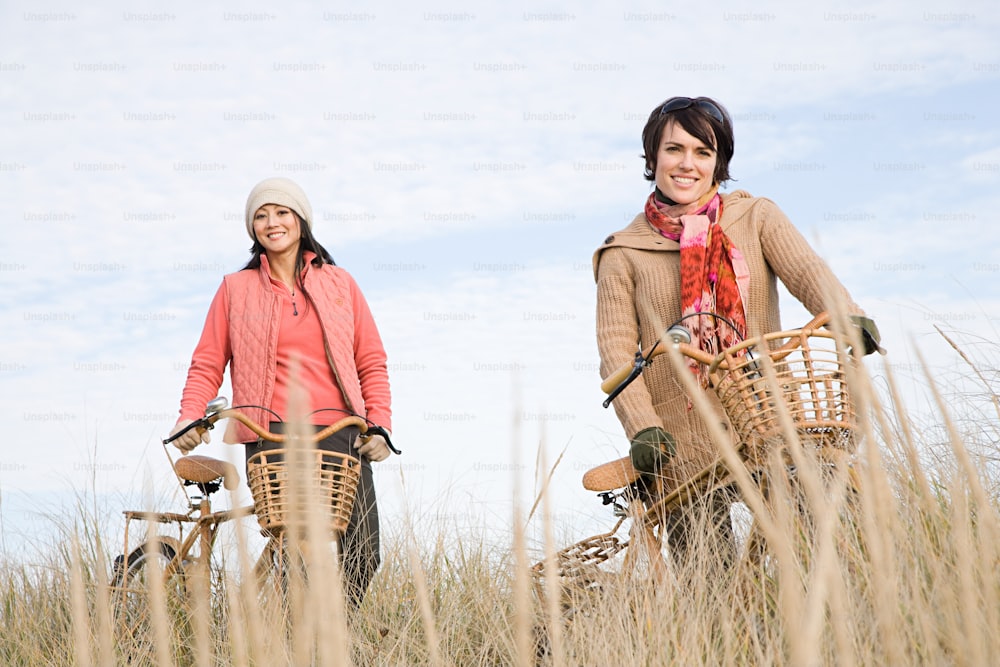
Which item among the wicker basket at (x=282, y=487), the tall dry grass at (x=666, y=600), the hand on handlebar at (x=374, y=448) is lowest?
the tall dry grass at (x=666, y=600)

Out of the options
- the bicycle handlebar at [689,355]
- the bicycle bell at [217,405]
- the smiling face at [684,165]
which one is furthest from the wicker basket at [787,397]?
the bicycle bell at [217,405]

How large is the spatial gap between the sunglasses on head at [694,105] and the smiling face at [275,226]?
1.81 metres

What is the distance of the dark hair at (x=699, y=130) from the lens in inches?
150

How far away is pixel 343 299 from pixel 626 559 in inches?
75.9

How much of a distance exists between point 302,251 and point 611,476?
207 cm

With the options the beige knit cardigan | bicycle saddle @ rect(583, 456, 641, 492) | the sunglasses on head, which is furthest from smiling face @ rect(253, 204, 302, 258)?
bicycle saddle @ rect(583, 456, 641, 492)

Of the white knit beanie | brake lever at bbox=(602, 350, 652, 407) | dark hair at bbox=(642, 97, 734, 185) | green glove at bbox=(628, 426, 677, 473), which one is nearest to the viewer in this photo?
brake lever at bbox=(602, 350, 652, 407)

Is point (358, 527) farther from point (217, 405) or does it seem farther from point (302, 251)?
point (302, 251)

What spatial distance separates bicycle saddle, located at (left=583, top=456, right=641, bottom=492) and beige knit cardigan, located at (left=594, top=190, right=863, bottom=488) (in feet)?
0.37

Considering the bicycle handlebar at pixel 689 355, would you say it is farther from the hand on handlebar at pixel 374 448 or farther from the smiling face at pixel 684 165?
the hand on handlebar at pixel 374 448

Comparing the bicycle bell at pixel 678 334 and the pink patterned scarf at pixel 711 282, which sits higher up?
the pink patterned scarf at pixel 711 282

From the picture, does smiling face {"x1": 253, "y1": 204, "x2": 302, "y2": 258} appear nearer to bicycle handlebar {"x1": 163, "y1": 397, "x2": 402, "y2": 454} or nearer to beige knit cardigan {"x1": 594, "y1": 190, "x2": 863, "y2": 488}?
bicycle handlebar {"x1": 163, "y1": 397, "x2": 402, "y2": 454}

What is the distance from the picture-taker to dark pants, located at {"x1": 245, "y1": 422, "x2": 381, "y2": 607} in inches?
173

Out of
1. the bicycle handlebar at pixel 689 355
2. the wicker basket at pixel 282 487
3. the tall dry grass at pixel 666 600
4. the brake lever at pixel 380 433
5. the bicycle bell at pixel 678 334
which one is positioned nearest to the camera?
the tall dry grass at pixel 666 600
